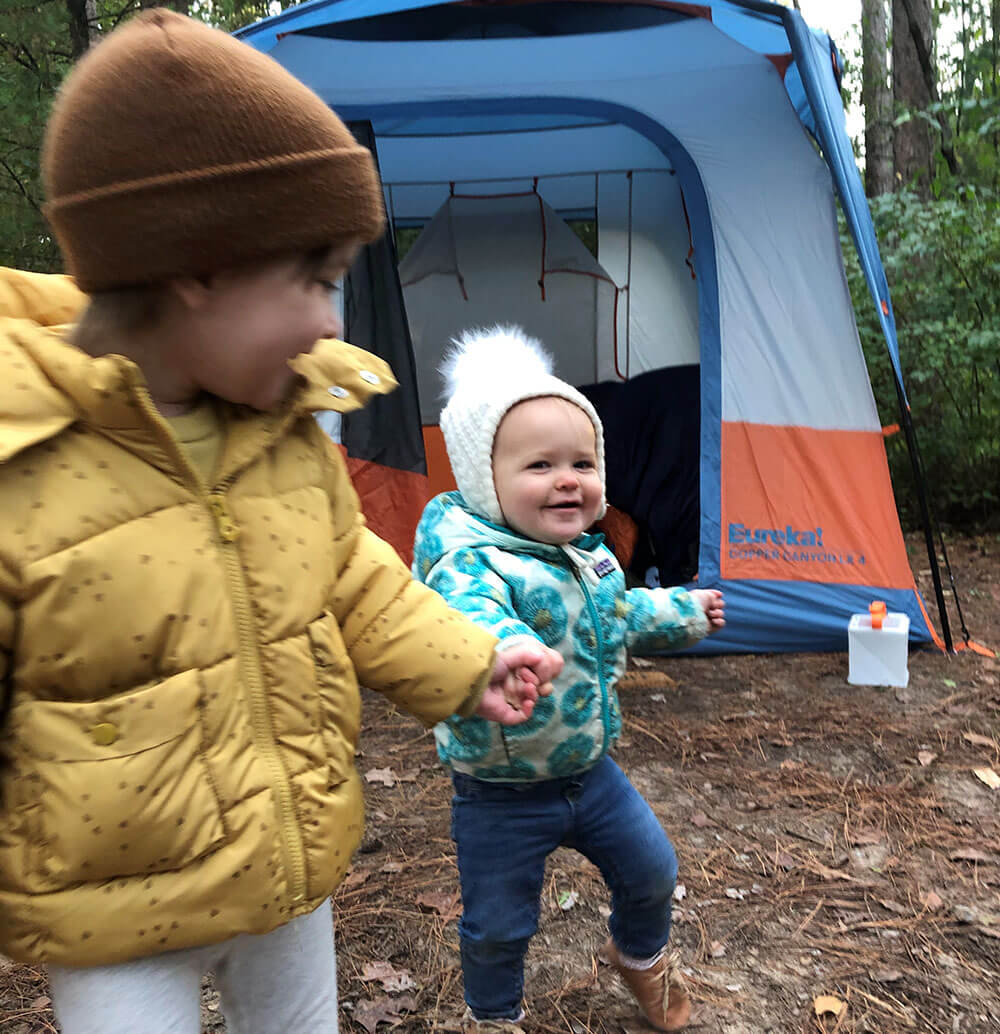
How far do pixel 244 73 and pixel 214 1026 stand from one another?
76.2 inches

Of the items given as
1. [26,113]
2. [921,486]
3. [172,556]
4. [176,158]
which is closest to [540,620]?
[172,556]

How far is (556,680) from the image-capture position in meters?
1.77

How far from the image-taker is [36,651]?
1.04 metres

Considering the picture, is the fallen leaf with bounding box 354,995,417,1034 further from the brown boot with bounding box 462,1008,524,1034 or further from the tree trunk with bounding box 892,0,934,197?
the tree trunk with bounding box 892,0,934,197

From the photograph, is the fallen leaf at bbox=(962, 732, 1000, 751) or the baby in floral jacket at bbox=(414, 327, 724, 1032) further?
the fallen leaf at bbox=(962, 732, 1000, 751)

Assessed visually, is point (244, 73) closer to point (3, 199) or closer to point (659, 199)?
point (659, 199)

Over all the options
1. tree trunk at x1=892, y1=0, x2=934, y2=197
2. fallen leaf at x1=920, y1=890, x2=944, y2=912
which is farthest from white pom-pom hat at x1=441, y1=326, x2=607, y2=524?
tree trunk at x1=892, y1=0, x2=934, y2=197

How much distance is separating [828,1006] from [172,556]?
1.79 metres

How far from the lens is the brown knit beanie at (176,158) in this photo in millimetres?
1071

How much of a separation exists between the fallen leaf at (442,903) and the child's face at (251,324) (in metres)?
1.76

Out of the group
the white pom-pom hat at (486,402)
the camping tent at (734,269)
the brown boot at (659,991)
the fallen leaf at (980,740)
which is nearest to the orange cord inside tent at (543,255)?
the camping tent at (734,269)

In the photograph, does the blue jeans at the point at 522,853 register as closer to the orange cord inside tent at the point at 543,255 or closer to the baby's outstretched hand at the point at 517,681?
the baby's outstretched hand at the point at 517,681

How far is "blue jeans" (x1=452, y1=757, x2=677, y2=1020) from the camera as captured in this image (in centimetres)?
175

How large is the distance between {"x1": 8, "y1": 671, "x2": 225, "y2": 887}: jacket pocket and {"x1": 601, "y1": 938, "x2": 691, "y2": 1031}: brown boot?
119 centimetres
